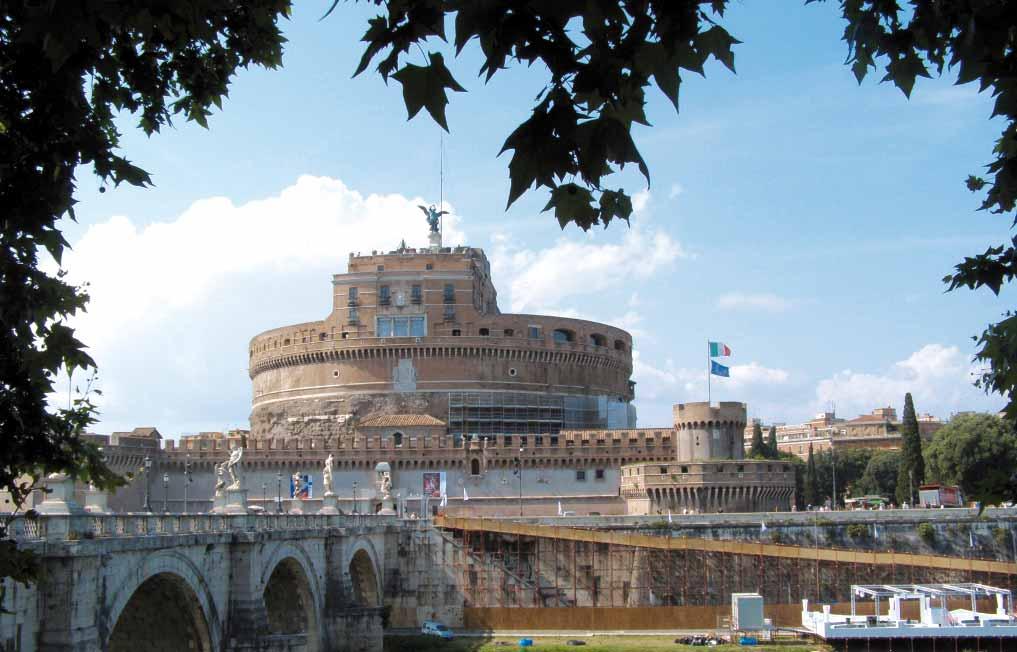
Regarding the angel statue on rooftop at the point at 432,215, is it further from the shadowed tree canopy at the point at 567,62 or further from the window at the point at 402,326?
the shadowed tree canopy at the point at 567,62

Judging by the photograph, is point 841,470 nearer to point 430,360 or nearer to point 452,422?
point 452,422

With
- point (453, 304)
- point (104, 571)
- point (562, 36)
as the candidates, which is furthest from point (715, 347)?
point (562, 36)

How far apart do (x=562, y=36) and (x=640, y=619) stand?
46090 millimetres

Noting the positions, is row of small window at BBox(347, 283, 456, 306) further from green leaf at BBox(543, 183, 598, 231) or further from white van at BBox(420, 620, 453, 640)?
green leaf at BBox(543, 183, 598, 231)

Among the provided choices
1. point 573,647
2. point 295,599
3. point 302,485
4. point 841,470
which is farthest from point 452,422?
point 295,599

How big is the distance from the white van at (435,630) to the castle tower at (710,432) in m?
22.7

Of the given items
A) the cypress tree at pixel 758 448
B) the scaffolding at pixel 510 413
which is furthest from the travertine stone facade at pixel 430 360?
the cypress tree at pixel 758 448

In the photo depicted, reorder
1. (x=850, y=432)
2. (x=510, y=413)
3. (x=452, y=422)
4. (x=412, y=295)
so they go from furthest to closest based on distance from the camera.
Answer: (x=850, y=432)
(x=412, y=295)
(x=510, y=413)
(x=452, y=422)

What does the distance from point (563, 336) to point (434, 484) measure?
58.1 ft

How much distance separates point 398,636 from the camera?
45.4 m

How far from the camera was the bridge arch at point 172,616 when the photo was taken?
984 inches

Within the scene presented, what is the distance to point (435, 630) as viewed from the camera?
47.2 metres

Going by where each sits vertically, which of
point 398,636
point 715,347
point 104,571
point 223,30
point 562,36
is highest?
point 715,347

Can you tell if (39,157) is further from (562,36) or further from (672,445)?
(672,445)
